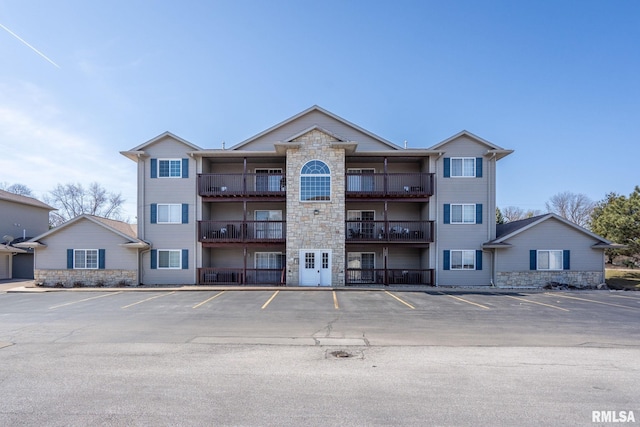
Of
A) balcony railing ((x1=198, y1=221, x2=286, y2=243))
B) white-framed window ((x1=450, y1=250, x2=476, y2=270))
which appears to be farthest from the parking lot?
balcony railing ((x1=198, y1=221, x2=286, y2=243))

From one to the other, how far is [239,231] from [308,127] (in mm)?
8017

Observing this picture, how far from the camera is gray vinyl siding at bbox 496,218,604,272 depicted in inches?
823

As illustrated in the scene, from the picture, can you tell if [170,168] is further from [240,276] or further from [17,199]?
[17,199]

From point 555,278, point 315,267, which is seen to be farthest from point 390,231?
point 555,278

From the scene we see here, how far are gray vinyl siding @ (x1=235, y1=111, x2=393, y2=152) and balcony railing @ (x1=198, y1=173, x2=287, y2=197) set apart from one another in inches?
79.0

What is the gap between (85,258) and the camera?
21.2 meters

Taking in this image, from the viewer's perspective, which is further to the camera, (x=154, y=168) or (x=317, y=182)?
(x=154, y=168)

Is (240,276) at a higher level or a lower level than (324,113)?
lower

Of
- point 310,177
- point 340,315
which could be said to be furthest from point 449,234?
point 340,315

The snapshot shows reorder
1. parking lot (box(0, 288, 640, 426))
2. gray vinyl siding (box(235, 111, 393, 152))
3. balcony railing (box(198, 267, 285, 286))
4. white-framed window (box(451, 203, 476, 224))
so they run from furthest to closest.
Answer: gray vinyl siding (box(235, 111, 393, 152))
white-framed window (box(451, 203, 476, 224))
balcony railing (box(198, 267, 285, 286))
parking lot (box(0, 288, 640, 426))

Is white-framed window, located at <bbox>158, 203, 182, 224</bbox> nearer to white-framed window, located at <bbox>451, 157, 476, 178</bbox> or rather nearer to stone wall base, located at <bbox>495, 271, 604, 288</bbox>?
white-framed window, located at <bbox>451, 157, 476, 178</bbox>

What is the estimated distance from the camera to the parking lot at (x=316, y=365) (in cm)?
493

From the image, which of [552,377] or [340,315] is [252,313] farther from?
[552,377]

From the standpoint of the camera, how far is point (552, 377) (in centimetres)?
626
